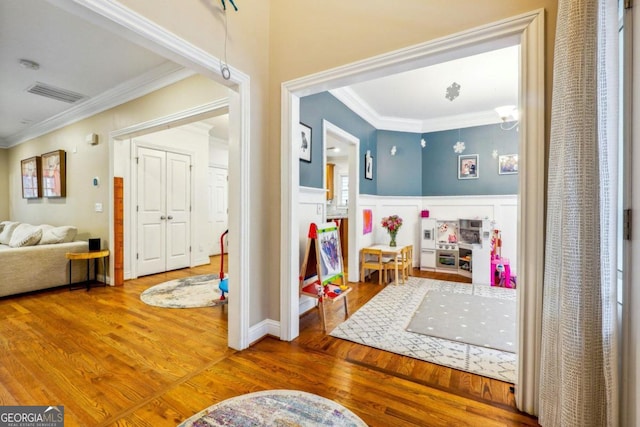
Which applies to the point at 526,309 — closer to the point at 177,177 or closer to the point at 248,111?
the point at 248,111

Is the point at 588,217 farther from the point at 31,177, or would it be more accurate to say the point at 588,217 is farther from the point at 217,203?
the point at 31,177

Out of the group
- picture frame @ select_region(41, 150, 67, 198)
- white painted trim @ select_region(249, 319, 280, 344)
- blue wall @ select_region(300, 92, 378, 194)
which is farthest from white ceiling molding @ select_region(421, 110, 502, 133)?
picture frame @ select_region(41, 150, 67, 198)

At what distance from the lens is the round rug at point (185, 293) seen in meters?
3.12

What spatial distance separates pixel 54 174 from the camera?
4.75 meters

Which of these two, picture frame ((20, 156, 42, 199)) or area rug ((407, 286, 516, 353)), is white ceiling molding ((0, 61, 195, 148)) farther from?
area rug ((407, 286, 516, 353))

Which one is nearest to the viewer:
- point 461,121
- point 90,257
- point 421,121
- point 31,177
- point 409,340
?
point 409,340

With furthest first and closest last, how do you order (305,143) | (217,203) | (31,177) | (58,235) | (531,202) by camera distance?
A: (217,203), (31,177), (58,235), (305,143), (531,202)

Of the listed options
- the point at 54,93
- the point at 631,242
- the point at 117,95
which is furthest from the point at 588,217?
the point at 54,93

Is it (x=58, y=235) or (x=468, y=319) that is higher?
(x=58, y=235)

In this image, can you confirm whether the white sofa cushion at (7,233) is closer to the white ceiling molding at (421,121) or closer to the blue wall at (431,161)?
the blue wall at (431,161)

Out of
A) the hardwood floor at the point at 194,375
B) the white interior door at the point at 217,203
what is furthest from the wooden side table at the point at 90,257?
the white interior door at the point at 217,203

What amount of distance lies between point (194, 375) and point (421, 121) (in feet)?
16.8

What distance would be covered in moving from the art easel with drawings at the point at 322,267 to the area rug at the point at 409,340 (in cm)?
26

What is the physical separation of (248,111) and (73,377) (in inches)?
85.3
